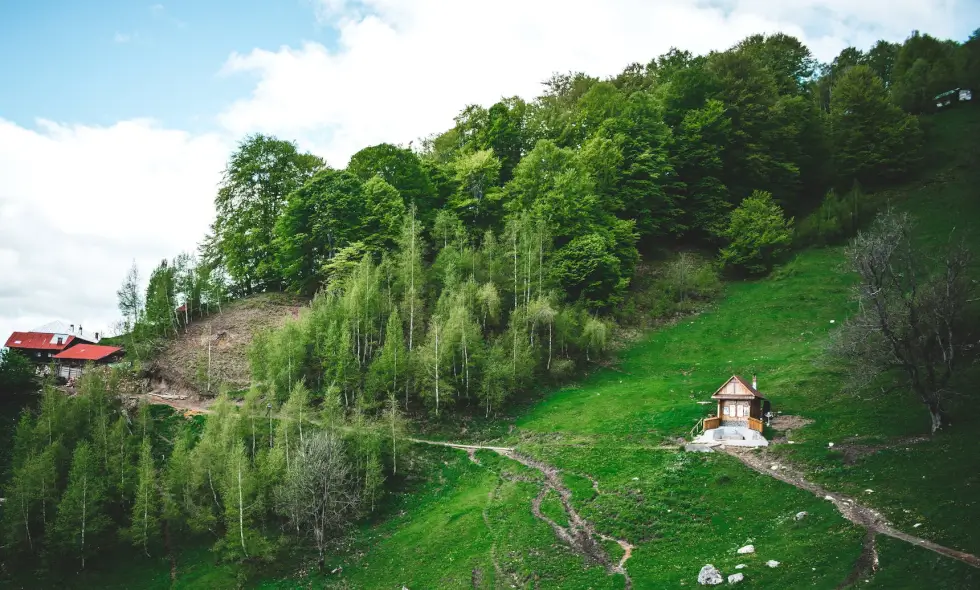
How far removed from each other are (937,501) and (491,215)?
56.7m

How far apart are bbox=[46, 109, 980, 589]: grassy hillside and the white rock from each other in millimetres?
645

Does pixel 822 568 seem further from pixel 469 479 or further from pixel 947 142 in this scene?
pixel 947 142

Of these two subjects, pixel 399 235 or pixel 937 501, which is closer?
pixel 937 501

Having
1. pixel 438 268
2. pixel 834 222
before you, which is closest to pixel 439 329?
pixel 438 268

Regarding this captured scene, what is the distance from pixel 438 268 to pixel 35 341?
174ft

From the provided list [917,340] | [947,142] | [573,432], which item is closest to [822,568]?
[917,340]

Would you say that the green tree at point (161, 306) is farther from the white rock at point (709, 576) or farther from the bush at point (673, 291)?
the white rock at point (709, 576)

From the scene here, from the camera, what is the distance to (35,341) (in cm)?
7850

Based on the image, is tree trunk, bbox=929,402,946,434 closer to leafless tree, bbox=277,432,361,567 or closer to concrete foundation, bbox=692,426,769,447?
concrete foundation, bbox=692,426,769,447

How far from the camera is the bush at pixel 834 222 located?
76.2 m

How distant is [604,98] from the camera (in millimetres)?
89438

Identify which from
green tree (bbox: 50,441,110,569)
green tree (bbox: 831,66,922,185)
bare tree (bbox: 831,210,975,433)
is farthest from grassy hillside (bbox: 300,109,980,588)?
green tree (bbox: 831,66,922,185)

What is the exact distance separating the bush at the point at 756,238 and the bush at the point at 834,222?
3191 millimetres

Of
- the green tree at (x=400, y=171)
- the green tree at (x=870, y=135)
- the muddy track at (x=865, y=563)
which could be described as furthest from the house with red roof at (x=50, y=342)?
the green tree at (x=870, y=135)
